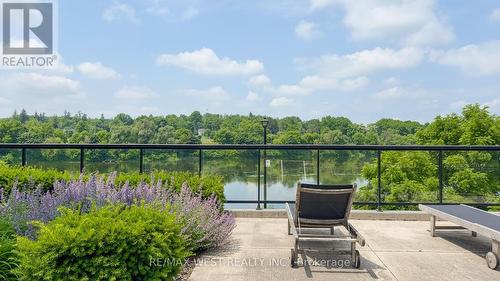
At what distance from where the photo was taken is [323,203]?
3844mm

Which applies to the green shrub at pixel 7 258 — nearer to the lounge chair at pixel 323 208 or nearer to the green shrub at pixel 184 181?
the green shrub at pixel 184 181

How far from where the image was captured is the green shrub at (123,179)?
454cm

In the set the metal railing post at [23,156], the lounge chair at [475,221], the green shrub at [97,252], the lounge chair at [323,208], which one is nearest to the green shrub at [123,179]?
the metal railing post at [23,156]

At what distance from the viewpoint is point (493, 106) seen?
2697 centimetres

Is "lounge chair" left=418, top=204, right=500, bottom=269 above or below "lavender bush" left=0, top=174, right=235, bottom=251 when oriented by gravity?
below

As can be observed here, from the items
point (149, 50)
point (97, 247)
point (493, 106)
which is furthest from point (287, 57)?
point (97, 247)

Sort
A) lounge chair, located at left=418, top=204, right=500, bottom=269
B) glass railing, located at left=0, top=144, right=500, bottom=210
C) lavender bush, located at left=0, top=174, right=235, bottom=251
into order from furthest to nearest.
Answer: glass railing, located at left=0, top=144, right=500, bottom=210, lounge chair, located at left=418, top=204, right=500, bottom=269, lavender bush, located at left=0, top=174, right=235, bottom=251

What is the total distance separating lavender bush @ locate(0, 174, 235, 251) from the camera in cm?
292

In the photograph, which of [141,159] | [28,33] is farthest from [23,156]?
[28,33]

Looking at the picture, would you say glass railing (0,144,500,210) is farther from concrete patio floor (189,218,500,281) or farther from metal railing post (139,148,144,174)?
concrete patio floor (189,218,500,281)

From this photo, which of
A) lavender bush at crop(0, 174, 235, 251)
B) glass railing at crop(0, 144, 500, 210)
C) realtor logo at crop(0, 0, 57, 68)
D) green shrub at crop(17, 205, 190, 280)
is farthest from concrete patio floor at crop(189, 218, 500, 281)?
realtor logo at crop(0, 0, 57, 68)

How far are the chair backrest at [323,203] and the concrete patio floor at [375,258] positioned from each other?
0.42 metres

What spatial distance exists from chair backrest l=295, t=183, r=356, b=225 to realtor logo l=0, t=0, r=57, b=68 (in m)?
8.72

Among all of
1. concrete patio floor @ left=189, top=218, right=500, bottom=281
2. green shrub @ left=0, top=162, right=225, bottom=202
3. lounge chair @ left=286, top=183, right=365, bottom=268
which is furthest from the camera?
green shrub @ left=0, top=162, right=225, bottom=202
